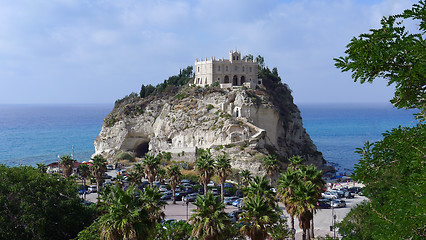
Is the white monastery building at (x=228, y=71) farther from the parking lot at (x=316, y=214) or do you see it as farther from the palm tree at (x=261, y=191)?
the palm tree at (x=261, y=191)

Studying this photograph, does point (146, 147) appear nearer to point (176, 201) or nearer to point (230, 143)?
point (230, 143)

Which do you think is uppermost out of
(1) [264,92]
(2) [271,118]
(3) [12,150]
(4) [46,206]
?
(1) [264,92]

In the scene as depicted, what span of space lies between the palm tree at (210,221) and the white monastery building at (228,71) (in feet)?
215

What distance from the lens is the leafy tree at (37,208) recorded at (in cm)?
2694

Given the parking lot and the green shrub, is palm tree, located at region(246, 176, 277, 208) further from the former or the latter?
the green shrub

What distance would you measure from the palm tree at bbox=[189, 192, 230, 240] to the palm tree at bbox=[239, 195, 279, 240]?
4.42 ft

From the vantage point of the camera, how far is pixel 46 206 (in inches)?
1131

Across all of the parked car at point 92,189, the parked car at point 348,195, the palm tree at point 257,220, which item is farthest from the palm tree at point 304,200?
the parked car at point 92,189

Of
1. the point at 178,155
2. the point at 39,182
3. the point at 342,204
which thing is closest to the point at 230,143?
the point at 178,155

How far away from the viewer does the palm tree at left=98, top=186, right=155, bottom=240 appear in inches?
711

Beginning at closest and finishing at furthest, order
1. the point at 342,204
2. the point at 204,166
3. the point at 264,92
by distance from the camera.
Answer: the point at 204,166, the point at 342,204, the point at 264,92

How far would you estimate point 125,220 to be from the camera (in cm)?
1797

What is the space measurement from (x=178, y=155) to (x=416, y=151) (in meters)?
65.2

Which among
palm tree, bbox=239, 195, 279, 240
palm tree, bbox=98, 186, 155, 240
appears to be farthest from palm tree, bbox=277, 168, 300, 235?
palm tree, bbox=98, 186, 155, 240
